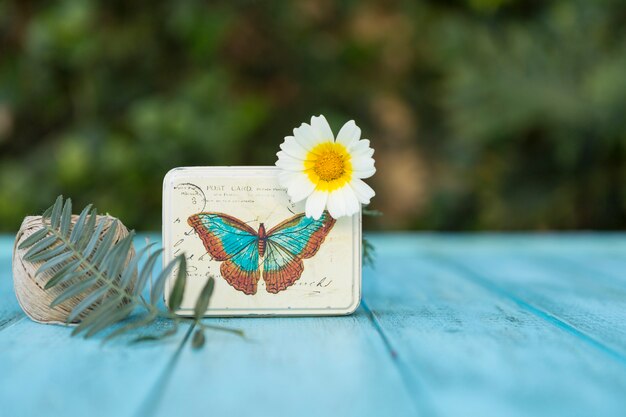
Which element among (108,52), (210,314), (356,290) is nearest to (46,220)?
(210,314)

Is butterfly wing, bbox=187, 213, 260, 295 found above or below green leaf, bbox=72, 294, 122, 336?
above

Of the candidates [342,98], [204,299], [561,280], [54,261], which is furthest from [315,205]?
[342,98]

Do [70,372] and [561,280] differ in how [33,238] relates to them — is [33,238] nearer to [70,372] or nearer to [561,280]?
[70,372]

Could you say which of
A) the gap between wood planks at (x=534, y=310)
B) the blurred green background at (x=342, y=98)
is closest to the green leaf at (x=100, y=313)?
the gap between wood planks at (x=534, y=310)

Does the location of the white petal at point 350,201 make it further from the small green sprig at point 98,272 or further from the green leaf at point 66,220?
the green leaf at point 66,220

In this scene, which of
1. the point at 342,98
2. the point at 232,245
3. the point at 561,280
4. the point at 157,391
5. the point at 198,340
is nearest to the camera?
the point at 157,391

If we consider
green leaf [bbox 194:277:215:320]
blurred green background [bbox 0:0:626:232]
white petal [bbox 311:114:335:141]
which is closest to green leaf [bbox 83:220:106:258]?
green leaf [bbox 194:277:215:320]

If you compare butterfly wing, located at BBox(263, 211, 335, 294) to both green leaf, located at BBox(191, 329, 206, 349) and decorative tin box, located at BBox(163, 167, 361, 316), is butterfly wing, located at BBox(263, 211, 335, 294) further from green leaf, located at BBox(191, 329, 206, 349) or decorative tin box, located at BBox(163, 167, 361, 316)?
green leaf, located at BBox(191, 329, 206, 349)
